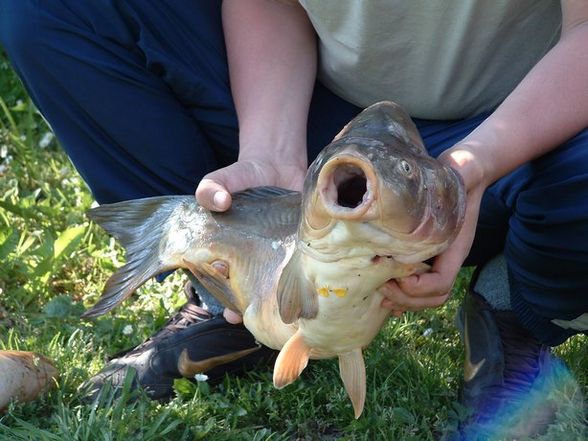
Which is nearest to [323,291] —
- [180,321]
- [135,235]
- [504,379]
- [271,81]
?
[135,235]

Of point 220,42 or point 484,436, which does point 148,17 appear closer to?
point 220,42

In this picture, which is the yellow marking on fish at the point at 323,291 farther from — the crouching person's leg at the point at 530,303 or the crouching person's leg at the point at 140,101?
the crouching person's leg at the point at 140,101

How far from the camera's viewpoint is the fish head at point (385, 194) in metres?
1.34

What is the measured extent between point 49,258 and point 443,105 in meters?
A: 1.17

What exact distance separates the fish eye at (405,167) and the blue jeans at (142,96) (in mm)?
747

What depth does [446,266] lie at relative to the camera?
1.64 meters

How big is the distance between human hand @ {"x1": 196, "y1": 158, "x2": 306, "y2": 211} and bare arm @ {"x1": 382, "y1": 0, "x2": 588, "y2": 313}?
1.21ft

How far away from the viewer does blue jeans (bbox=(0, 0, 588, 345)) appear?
7.35ft

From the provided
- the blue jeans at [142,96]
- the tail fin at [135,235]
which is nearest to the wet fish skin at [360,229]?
the tail fin at [135,235]

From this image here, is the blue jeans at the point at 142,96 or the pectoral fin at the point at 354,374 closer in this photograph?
the pectoral fin at the point at 354,374

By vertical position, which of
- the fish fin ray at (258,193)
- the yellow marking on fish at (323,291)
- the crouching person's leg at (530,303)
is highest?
the yellow marking on fish at (323,291)

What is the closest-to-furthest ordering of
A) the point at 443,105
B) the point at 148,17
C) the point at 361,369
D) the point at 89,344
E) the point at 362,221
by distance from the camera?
the point at 362,221 → the point at 361,369 → the point at 443,105 → the point at 148,17 → the point at 89,344

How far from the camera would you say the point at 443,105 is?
7.09 ft

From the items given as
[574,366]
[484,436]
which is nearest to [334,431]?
[484,436]
